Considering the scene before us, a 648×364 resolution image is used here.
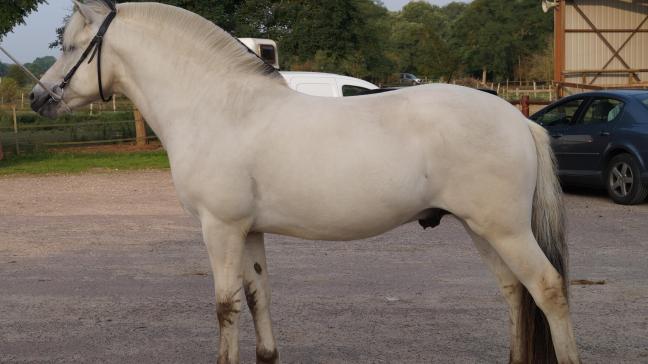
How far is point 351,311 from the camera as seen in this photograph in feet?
20.0

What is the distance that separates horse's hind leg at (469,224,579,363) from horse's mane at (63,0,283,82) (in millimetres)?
1530

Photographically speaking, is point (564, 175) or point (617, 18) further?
point (617, 18)

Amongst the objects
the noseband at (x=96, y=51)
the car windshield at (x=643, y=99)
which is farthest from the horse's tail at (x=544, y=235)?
the car windshield at (x=643, y=99)

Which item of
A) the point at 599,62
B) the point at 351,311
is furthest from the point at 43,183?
the point at 599,62

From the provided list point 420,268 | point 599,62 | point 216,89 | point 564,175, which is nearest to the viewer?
point 216,89

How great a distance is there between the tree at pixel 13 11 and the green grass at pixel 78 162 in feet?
10.7

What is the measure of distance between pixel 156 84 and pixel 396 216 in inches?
61.8

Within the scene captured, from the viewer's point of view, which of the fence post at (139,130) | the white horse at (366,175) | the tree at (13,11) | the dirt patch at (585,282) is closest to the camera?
the white horse at (366,175)

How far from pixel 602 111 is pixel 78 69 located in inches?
381

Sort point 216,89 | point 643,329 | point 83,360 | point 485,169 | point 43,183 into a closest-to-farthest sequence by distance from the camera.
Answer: point 485,169
point 216,89
point 83,360
point 643,329
point 43,183

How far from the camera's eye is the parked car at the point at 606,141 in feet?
37.7

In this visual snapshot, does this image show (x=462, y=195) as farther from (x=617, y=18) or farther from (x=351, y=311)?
(x=617, y=18)

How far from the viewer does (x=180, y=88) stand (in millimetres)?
4527

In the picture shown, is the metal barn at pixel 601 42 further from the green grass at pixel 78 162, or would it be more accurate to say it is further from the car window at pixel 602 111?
the car window at pixel 602 111
